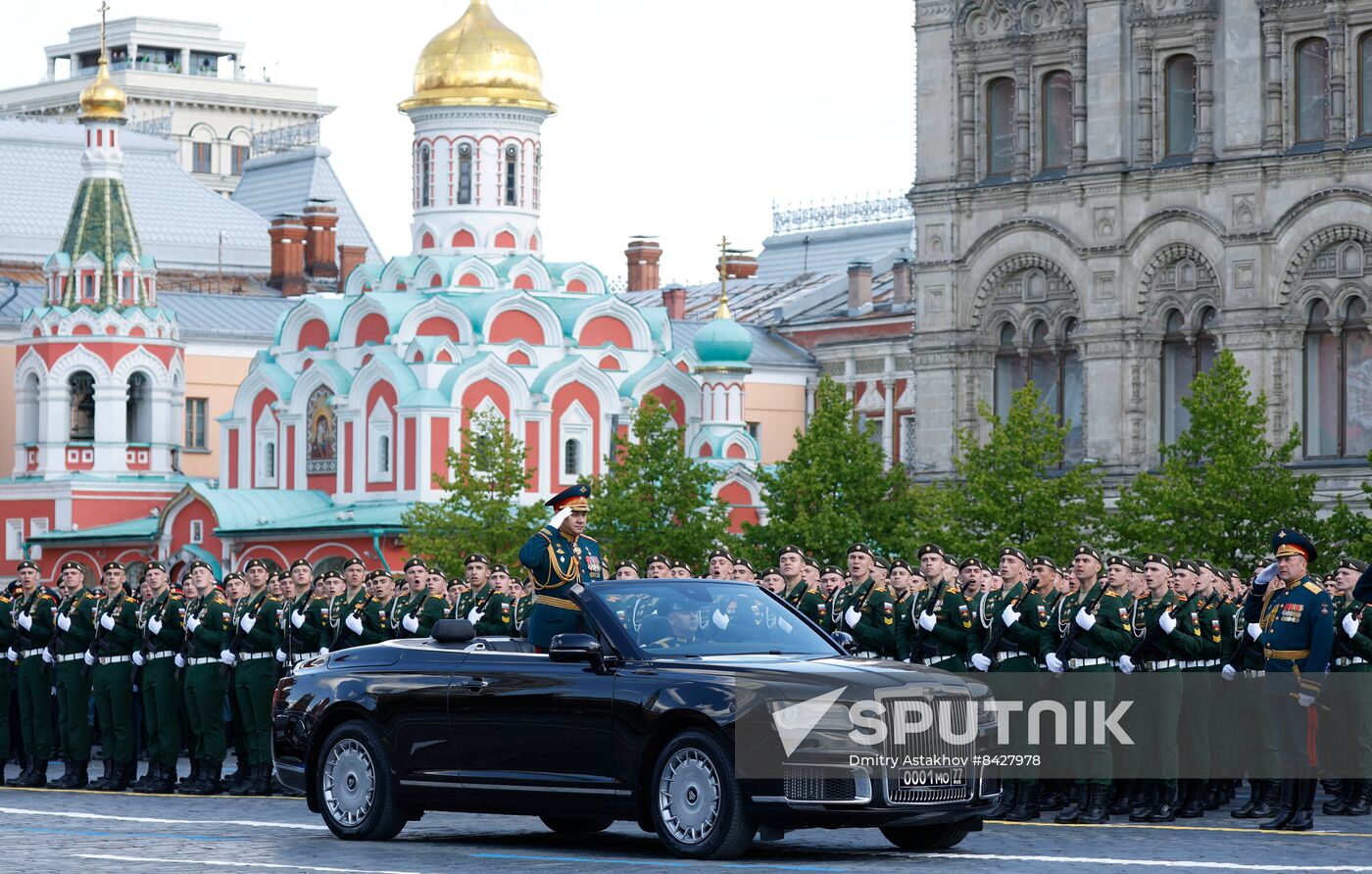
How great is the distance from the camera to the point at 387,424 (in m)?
65.1

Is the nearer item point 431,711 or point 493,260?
point 431,711

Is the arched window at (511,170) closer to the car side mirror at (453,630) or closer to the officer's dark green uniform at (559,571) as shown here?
the officer's dark green uniform at (559,571)

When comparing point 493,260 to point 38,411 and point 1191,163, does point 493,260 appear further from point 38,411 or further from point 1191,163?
point 1191,163

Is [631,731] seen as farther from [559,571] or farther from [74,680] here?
[74,680]

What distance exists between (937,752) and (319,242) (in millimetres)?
79290

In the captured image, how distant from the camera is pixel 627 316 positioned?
69.3m

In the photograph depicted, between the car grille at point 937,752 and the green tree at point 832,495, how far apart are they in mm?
30956

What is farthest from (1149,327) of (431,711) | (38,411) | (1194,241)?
(38,411)

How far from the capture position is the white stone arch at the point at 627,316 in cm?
6881

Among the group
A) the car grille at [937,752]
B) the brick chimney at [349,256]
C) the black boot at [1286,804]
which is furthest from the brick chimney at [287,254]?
the car grille at [937,752]

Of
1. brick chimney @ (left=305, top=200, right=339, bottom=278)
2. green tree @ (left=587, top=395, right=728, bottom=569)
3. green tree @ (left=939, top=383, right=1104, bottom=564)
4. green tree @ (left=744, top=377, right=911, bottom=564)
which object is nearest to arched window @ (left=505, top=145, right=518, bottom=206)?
green tree @ (left=587, top=395, right=728, bottom=569)

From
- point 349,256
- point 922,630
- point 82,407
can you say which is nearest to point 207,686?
point 922,630

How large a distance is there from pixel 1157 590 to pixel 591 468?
4888cm

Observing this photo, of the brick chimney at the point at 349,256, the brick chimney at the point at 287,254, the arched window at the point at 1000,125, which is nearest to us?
the arched window at the point at 1000,125
